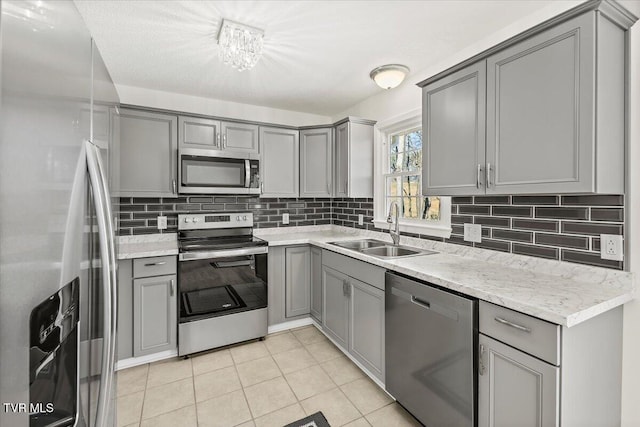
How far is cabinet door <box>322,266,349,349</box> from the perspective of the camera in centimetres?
247

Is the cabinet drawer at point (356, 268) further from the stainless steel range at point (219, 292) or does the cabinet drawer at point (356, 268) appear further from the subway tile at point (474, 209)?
the subway tile at point (474, 209)

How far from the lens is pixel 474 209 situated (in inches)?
84.0

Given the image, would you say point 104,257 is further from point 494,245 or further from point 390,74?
point 390,74

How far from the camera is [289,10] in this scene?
178cm

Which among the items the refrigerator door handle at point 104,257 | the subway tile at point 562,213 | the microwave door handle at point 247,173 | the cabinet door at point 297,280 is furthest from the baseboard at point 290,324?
the subway tile at point 562,213

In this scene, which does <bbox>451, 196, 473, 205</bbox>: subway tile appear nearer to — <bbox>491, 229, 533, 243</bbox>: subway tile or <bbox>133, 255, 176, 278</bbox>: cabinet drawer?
<bbox>491, 229, 533, 243</bbox>: subway tile

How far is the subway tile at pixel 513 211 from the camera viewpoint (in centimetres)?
181

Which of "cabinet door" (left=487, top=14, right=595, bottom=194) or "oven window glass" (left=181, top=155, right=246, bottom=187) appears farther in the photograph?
"oven window glass" (left=181, top=155, right=246, bottom=187)

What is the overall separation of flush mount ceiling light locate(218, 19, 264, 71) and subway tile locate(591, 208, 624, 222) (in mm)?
2176

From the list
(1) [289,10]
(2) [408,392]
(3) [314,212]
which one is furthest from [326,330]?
(1) [289,10]

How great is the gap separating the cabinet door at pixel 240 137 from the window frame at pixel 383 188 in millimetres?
1295

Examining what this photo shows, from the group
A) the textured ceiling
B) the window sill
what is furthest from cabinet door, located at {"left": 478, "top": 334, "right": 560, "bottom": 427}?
the textured ceiling

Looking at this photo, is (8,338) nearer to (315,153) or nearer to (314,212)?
(315,153)

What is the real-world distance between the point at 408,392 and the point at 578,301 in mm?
1057
